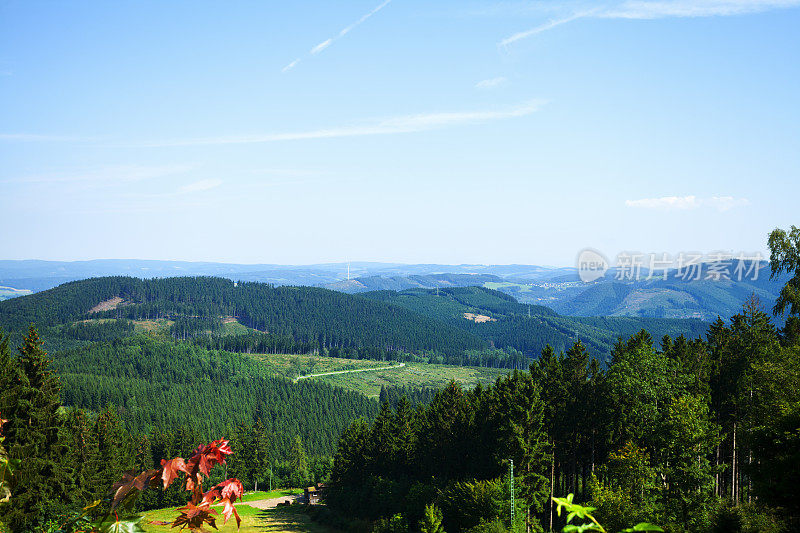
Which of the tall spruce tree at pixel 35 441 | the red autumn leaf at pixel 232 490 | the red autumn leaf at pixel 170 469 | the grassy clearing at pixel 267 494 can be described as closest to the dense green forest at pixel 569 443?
the tall spruce tree at pixel 35 441

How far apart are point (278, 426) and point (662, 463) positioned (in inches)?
6243

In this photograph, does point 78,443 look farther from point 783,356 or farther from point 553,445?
point 783,356

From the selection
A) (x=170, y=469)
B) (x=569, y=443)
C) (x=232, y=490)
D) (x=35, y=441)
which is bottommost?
(x=569, y=443)

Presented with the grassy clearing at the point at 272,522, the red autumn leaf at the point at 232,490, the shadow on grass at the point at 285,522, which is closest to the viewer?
the red autumn leaf at the point at 232,490

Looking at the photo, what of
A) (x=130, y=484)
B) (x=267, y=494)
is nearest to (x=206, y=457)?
(x=130, y=484)

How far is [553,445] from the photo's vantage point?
62438 mm

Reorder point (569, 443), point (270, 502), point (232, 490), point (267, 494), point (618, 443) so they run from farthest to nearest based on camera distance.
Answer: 1. point (267, 494)
2. point (270, 502)
3. point (569, 443)
4. point (618, 443)
5. point (232, 490)

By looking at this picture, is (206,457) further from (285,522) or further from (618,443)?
(285,522)

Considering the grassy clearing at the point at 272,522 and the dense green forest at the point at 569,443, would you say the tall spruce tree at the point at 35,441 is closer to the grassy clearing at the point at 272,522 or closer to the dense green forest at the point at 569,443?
the dense green forest at the point at 569,443

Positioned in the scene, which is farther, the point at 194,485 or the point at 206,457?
the point at 206,457

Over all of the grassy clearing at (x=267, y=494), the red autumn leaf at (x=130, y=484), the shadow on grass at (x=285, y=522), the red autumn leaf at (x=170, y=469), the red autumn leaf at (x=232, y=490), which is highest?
the red autumn leaf at (x=170, y=469)

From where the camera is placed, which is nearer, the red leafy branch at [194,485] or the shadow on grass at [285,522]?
the red leafy branch at [194,485]

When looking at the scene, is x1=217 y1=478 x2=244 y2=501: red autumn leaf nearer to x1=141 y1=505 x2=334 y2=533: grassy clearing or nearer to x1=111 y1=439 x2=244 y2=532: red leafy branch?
x1=111 y1=439 x2=244 y2=532: red leafy branch

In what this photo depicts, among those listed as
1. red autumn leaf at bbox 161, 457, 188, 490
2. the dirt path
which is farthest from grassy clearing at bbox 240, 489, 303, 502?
red autumn leaf at bbox 161, 457, 188, 490
